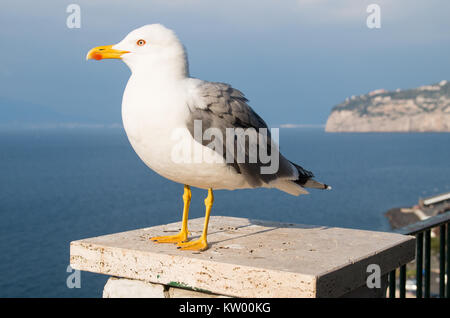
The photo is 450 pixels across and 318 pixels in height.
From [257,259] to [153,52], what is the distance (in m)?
1.43

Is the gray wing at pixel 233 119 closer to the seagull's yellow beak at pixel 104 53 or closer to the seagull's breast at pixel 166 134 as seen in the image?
the seagull's breast at pixel 166 134

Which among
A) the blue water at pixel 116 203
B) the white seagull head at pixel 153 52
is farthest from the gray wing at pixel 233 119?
the blue water at pixel 116 203

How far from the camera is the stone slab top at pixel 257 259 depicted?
7.89 feet

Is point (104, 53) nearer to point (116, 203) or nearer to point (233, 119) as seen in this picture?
point (233, 119)

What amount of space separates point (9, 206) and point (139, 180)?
28924 mm

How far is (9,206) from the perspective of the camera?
73.2 m

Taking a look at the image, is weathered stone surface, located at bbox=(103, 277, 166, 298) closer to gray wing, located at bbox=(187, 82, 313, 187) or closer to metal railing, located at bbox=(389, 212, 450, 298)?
gray wing, located at bbox=(187, 82, 313, 187)

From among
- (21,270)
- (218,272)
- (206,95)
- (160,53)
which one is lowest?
(21,270)

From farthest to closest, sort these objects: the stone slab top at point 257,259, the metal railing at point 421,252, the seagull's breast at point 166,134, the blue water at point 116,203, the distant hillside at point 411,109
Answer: the distant hillside at point 411,109
the blue water at point 116,203
the metal railing at point 421,252
the seagull's breast at point 166,134
the stone slab top at point 257,259

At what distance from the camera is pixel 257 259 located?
2660mm

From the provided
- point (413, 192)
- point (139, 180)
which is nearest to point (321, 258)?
point (413, 192)

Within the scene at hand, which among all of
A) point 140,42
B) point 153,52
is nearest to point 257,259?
point 153,52

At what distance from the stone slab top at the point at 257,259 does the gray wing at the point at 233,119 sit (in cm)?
45
